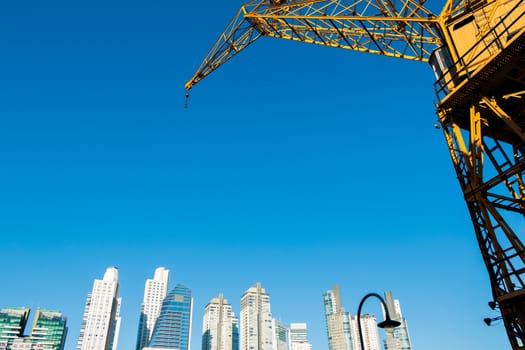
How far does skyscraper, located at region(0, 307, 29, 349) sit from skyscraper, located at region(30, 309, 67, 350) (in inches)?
217

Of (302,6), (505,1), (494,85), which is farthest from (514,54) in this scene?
(302,6)

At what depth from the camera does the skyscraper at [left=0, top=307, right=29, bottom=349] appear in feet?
538

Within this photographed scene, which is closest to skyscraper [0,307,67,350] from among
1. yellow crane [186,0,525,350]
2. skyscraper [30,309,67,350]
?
skyscraper [30,309,67,350]

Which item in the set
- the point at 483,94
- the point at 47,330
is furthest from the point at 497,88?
the point at 47,330

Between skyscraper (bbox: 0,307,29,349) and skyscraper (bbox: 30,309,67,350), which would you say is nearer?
skyscraper (bbox: 0,307,29,349)

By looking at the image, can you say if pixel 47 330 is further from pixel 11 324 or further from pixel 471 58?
pixel 471 58

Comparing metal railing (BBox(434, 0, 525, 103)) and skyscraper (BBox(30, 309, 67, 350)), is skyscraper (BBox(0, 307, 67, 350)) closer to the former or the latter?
skyscraper (BBox(30, 309, 67, 350))

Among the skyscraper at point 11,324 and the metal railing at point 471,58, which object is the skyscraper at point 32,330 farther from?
the metal railing at point 471,58

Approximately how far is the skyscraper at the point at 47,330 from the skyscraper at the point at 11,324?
18.1ft

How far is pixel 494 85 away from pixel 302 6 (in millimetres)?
16582

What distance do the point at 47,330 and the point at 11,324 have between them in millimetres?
14419

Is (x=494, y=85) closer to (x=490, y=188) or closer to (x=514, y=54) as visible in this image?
(x=514, y=54)

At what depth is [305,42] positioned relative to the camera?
31953mm

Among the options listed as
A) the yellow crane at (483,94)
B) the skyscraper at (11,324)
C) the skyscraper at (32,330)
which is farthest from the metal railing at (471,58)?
the skyscraper at (11,324)
